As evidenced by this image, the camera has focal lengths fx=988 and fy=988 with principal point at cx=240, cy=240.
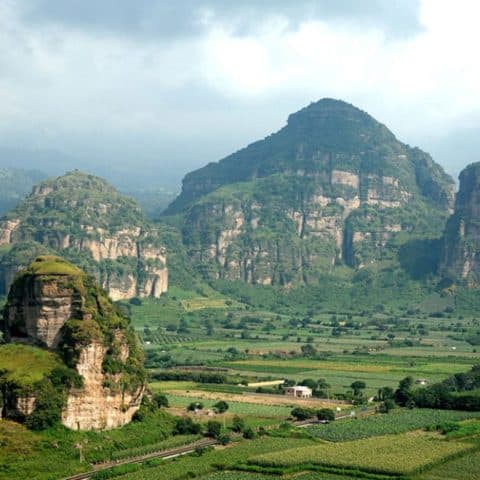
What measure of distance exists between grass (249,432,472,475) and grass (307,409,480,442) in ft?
10.8

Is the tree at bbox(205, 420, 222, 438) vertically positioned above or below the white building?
below

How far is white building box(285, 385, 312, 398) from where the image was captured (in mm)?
119562

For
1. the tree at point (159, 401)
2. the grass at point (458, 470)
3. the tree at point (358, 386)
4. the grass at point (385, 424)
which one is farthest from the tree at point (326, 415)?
the grass at point (458, 470)

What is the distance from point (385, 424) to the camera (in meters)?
94.6

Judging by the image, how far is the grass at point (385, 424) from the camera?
89319mm

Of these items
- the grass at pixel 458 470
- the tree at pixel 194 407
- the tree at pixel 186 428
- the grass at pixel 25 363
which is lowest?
the grass at pixel 458 470

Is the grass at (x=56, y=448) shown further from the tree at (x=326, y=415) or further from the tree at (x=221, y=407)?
the tree at (x=326, y=415)

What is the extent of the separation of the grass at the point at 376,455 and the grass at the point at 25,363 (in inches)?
734

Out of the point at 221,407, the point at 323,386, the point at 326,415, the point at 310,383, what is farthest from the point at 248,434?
the point at 310,383

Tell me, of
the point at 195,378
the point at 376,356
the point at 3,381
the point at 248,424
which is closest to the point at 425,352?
the point at 376,356

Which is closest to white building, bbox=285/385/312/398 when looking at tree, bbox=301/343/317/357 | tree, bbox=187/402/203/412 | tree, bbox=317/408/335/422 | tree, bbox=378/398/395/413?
tree, bbox=378/398/395/413

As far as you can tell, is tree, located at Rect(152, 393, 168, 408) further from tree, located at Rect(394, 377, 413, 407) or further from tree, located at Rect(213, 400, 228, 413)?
tree, located at Rect(394, 377, 413, 407)

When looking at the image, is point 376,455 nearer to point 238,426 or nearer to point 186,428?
point 238,426

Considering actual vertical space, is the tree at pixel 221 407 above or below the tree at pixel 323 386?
below
